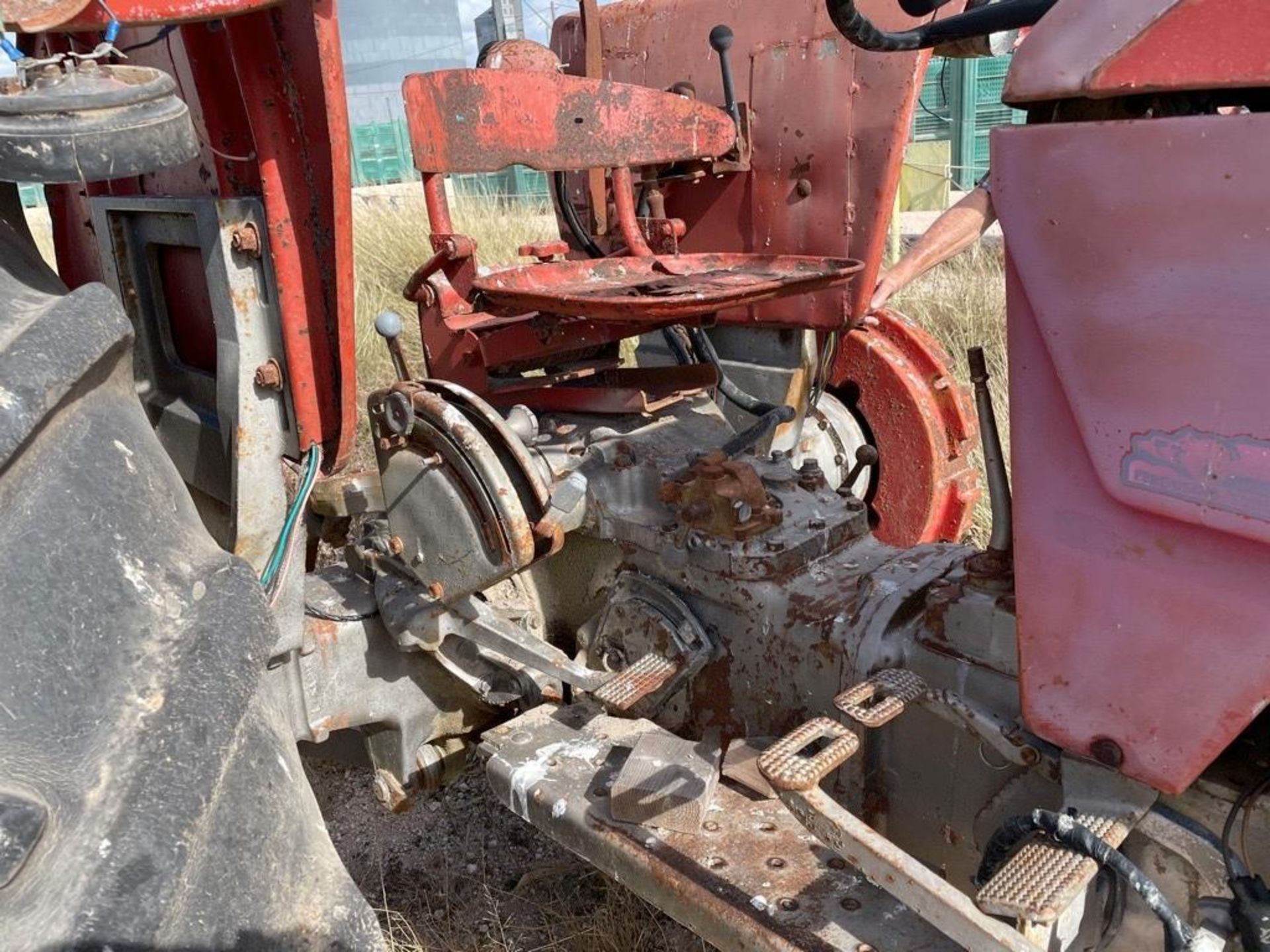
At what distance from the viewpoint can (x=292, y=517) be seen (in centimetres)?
159

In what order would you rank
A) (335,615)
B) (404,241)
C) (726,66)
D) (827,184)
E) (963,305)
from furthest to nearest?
1. (404,241)
2. (963,305)
3. (827,184)
4. (726,66)
5. (335,615)

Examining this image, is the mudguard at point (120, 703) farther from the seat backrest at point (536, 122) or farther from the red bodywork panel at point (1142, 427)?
the seat backrest at point (536, 122)

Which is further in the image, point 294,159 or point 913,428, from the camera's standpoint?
point 913,428

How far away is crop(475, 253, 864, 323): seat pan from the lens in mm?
1628

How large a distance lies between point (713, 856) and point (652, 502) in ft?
1.99

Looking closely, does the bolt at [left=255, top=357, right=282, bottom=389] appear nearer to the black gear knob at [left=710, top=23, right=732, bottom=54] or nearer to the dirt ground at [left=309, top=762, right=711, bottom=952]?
the dirt ground at [left=309, top=762, right=711, bottom=952]

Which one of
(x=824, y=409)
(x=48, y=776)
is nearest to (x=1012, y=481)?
(x=48, y=776)

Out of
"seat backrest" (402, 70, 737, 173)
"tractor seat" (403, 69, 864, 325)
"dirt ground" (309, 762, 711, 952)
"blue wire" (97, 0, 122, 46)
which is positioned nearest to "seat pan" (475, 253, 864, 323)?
"tractor seat" (403, 69, 864, 325)

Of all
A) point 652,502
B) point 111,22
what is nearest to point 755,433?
point 652,502

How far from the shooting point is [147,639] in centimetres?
89

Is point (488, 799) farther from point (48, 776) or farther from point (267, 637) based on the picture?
point (48, 776)

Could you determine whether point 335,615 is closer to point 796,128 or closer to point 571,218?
point 571,218

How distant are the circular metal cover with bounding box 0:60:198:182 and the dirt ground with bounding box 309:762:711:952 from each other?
1381mm

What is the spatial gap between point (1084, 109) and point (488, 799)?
6.13 feet
